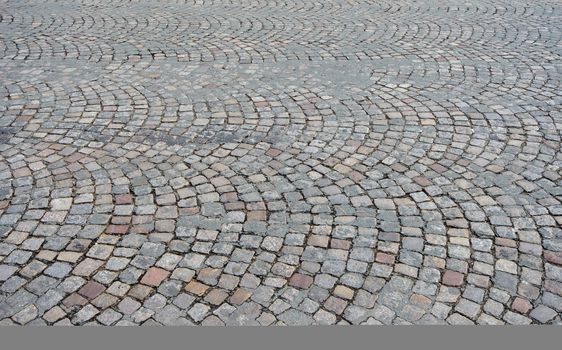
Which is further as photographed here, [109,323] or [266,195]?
[266,195]

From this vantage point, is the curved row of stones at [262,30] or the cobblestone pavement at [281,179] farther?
the curved row of stones at [262,30]

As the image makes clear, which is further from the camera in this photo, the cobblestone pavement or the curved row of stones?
the curved row of stones

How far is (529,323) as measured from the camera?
368 cm

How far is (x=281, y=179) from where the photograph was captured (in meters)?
5.32

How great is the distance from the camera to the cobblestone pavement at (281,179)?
3930 millimetres

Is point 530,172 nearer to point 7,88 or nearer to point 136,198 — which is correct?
point 136,198

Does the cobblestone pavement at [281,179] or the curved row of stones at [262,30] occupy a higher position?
the cobblestone pavement at [281,179]

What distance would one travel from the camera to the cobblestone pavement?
3.93 meters

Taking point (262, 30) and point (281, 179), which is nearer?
point (281, 179)

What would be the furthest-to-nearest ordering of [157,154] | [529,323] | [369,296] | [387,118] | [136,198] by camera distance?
1. [387,118]
2. [157,154]
3. [136,198]
4. [369,296]
5. [529,323]

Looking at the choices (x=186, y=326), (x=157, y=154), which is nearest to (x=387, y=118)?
(x=157, y=154)

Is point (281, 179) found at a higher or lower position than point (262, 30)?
higher

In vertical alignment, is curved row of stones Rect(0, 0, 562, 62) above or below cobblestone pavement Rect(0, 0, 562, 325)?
below

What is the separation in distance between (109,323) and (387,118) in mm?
4116
